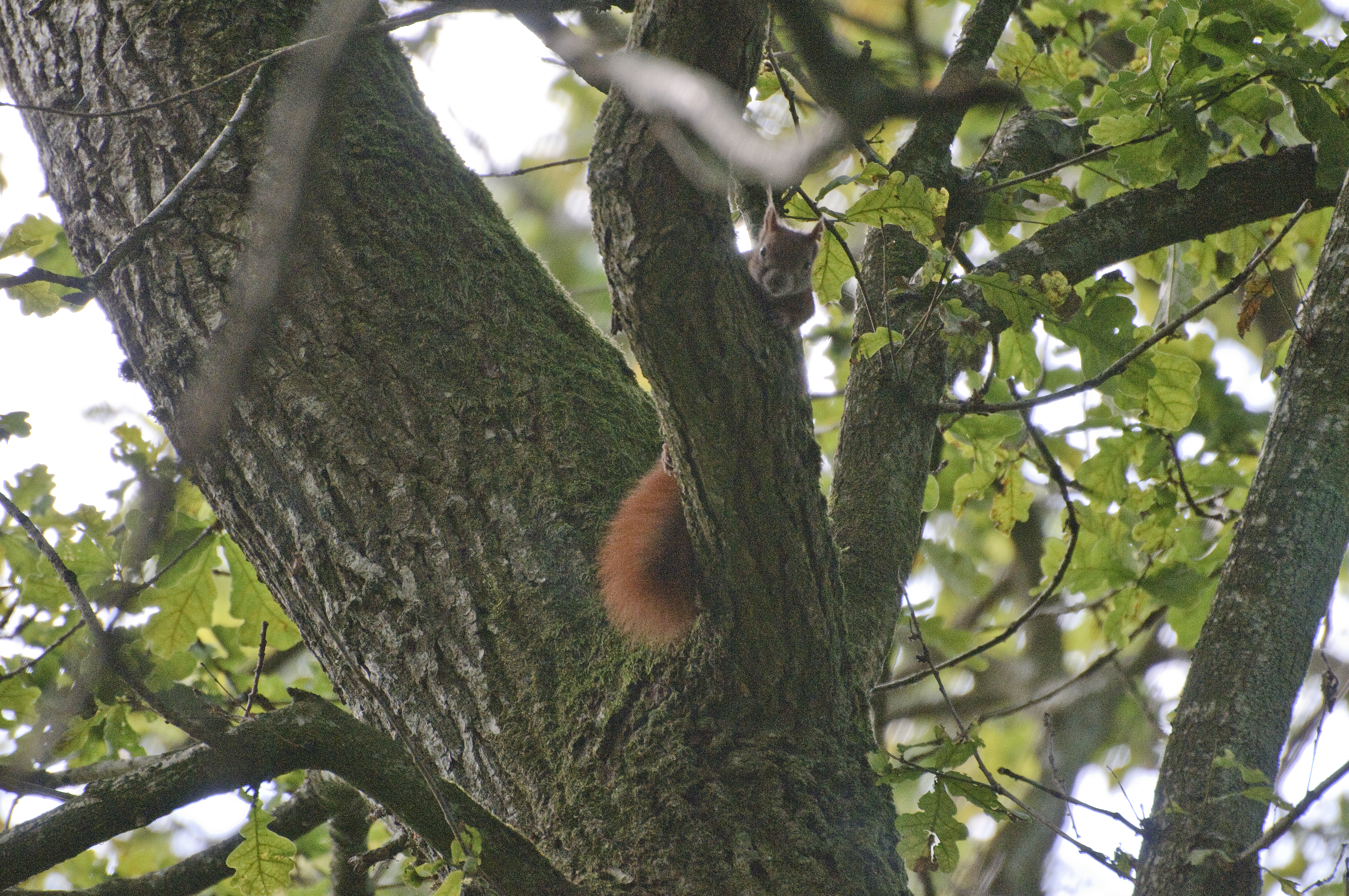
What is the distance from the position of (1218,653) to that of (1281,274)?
228 centimetres

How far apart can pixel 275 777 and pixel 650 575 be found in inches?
22.7

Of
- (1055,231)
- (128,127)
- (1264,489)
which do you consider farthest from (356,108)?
(1264,489)

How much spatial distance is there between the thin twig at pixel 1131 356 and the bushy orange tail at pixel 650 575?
1.84 feet

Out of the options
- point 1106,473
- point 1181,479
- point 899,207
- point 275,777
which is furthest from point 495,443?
point 1181,479

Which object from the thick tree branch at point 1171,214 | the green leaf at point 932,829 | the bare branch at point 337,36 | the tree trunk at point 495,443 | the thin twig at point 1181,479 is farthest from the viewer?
the thin twig at point 1181,479

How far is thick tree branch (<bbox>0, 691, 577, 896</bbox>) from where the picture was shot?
3.69 ft

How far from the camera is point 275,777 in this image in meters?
1.17

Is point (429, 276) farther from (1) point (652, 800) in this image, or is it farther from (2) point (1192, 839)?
(2) point (1192, 839)

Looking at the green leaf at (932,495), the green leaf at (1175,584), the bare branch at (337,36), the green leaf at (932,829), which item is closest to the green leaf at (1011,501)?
the green leaf at (932,495)

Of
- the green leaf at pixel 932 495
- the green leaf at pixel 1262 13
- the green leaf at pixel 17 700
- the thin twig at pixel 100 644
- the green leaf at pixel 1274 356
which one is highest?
the green leaf at pixel 1274 356

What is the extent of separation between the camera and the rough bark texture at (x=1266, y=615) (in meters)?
1.39

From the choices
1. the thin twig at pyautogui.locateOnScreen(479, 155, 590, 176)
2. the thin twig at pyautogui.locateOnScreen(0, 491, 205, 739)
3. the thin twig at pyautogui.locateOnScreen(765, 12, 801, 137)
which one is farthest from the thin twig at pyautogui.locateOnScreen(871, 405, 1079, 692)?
the thin twig at pyautogui.locateOnScreen(0, 491, 205, 739)

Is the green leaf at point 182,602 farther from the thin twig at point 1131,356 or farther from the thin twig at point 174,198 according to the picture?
the thin twig at point 1131,356

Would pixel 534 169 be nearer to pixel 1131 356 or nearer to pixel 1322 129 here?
pixel 1131 356
